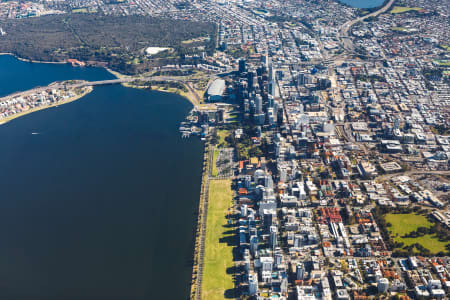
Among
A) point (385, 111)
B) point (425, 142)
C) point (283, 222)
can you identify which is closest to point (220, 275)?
point (283, 222)

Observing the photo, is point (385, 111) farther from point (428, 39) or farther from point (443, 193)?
point (428, 39)

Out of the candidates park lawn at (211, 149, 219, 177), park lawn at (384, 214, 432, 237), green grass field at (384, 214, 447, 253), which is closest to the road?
park lawn at (211, 149, 219, 177)

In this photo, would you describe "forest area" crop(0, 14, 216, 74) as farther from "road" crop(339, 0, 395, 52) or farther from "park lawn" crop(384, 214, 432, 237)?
"park lawn" crop(384, 214, 432, 237)

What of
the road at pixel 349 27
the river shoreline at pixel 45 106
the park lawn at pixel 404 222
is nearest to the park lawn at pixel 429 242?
the park lawn at pixel 404 222

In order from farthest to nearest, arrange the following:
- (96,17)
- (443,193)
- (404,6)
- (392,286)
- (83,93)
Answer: (96,17), (404,6), (83,93), (443,193), (392,286)

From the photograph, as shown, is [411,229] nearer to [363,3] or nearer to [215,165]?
[215,165]

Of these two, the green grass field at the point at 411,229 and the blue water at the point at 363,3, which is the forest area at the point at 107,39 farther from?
the green grass field at the point at 411,229

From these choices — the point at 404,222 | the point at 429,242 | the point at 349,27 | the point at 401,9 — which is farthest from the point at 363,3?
the point at 429,242
